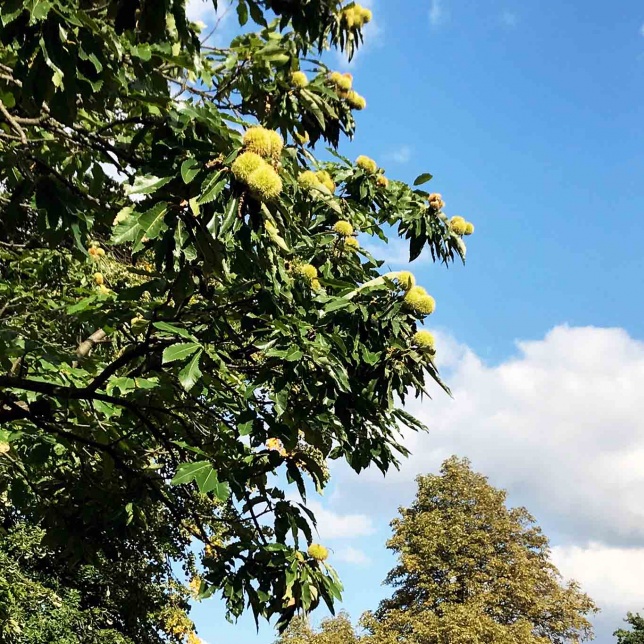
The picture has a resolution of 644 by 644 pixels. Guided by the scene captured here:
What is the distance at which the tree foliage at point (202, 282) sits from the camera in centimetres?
212

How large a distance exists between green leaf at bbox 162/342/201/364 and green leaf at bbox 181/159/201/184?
81 cm

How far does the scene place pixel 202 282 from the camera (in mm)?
3020

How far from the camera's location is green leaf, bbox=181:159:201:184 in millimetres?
2021

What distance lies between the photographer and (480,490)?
21.2 m

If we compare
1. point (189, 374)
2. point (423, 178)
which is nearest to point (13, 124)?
point (189, 374)

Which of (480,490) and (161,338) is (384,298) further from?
(480,490)

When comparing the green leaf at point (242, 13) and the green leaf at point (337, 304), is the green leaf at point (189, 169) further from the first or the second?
the green leaf at point (242, 13)

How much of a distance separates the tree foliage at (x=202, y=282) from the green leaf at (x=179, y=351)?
0.02 metres

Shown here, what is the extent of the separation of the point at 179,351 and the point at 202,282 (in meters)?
0.47

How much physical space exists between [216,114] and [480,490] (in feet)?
67.1

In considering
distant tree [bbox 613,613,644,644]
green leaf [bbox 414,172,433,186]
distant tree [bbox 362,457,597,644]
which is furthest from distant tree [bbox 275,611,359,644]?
green leaf [bbox 414,172,433,186]

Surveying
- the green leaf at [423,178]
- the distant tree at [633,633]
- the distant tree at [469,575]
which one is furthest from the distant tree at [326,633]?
the green leaf at [423,178]

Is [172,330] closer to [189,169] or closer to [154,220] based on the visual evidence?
[154,220]

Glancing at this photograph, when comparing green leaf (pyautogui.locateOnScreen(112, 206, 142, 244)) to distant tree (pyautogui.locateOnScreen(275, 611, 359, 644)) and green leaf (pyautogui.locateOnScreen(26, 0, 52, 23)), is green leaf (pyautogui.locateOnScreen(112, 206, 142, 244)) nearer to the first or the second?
green leaf (pyautogui.locateOnScreen(26, 0, 52, 23))
